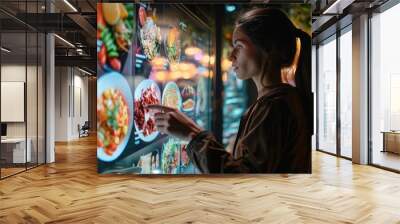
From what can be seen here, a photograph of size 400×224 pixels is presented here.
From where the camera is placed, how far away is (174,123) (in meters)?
6.21

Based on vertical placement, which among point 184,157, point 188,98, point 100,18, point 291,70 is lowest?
point 184,157

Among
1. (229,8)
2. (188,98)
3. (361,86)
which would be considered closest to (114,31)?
(188,98)

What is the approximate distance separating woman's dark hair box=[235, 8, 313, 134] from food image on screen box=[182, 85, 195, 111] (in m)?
1.20

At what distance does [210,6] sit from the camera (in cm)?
615

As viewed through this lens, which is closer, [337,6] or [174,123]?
[174,123]

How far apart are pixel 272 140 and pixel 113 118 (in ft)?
8.67

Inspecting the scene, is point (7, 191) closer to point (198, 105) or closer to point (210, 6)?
point (198, 105)

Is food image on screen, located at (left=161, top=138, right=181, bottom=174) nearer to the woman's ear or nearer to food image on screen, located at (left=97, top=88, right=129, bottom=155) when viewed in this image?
food image on screen, located at (left=97, top=88, right=129, bottom=155)

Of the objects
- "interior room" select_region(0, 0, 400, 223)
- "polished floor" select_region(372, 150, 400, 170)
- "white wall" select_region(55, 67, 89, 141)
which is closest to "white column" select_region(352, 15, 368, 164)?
"interior room" select_region(0, 0, 400, 223)

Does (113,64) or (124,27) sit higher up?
(124,27)

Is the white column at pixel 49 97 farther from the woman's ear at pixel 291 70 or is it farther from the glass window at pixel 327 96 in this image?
the glass window at pixel 327 96

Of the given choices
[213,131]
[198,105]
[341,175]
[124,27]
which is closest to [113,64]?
[124,27]

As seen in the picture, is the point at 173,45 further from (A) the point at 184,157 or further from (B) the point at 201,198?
(B) the point at 201,198

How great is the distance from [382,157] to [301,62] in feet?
10.7
